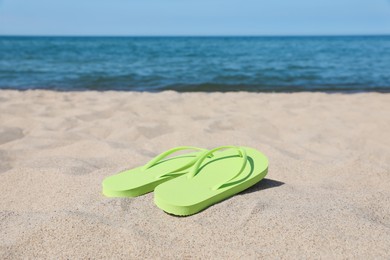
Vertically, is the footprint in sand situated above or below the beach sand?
below

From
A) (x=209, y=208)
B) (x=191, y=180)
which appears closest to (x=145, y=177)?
(x=191, y=180)

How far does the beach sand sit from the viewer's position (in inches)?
44.6

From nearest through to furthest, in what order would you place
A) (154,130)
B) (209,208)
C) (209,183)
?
(209,208) < (209,183) < (154,130)

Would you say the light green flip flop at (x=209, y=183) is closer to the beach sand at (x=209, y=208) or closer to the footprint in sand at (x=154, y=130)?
the beach sand at (x=209, y=208)

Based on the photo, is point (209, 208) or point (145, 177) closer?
point (209, 208)

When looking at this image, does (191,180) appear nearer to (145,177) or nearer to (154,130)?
(145,177)

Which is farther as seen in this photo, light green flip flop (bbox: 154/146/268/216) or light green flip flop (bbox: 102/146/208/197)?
light green flip flop (bbox: 102/146/208/197)

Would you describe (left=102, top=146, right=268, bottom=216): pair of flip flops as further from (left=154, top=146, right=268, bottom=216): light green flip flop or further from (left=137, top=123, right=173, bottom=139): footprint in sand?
(left=137, top=123, right=173, bottom=139): footprint in sand

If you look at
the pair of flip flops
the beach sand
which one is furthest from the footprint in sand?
the pair of flip flops

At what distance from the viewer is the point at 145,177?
1580mm

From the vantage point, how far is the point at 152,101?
4.01 meters

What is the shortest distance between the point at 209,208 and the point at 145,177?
36 centimetres

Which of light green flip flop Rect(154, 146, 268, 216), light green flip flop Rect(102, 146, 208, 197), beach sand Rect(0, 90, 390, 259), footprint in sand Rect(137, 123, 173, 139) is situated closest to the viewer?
beach sand Rect(0, 90, 390, 259)

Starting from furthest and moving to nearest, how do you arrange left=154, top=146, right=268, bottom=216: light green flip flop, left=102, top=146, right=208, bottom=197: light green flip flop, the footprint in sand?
the footprint in sand < left=102, top=146, right=208, bottom=197: light green flip flop < left=154, top=146, right=268, bottom=216: light green flip flop
